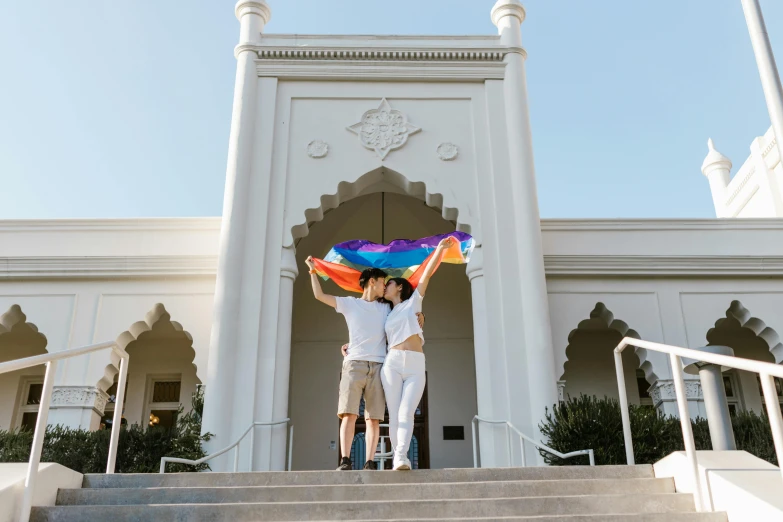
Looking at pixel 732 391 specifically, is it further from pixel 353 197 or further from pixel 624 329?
pixel 353 197

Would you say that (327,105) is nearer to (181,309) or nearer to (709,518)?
(181,309)

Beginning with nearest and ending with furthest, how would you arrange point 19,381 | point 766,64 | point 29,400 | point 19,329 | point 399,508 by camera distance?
point 399,508, point 766,64, point 19,329, point 19,381, point 29,400

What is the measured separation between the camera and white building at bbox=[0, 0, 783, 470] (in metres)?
11.2

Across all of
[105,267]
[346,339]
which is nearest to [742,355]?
[346,339]

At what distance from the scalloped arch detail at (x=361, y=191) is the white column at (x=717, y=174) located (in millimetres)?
13495

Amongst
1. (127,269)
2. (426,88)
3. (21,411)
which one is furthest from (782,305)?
(21,411)

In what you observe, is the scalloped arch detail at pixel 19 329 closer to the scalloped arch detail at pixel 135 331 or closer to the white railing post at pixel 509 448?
the scalloped arch detail at pixel 135 331

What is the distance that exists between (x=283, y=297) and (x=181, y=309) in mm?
2053

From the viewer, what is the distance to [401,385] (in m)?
6.67

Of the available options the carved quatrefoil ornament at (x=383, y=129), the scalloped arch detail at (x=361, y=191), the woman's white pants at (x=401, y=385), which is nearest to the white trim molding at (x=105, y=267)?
the scalloped arch detail at (x=361, y=191)

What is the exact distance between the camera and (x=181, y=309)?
12.6 m

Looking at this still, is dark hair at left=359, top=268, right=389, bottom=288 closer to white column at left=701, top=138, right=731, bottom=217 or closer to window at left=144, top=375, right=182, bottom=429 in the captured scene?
window at left=144, top=375, right=182, bottom=429

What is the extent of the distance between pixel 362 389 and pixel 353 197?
6533 mm

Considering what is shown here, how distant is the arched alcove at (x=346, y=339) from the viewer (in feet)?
48.9
